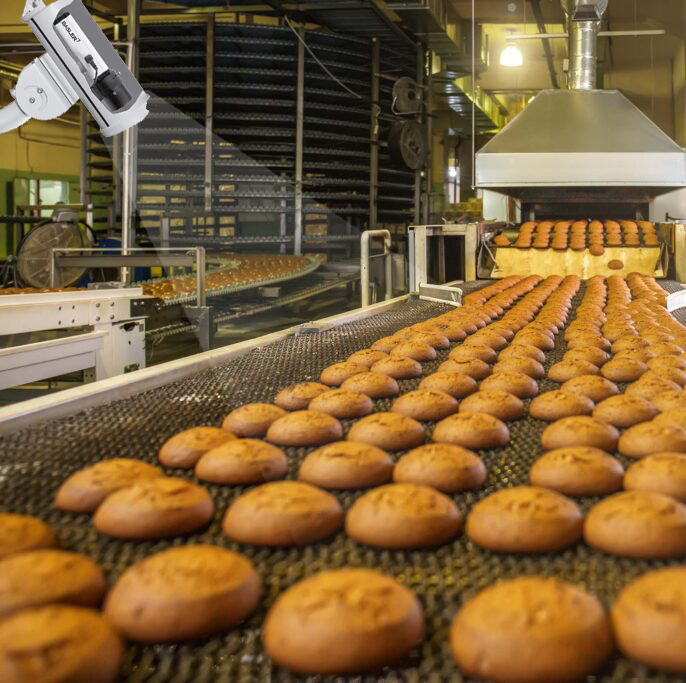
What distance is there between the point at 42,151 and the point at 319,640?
→ 40.3 ft

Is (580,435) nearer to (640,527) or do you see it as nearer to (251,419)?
(640,527)

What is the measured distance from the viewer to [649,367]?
66.3 inches

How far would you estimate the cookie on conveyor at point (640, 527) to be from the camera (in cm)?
79

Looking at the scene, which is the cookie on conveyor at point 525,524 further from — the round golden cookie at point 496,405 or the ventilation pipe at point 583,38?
the ventilation pipe at point 583,38

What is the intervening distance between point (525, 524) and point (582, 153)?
4492mm

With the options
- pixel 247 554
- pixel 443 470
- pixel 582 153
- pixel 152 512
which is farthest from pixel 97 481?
pixel 582 153

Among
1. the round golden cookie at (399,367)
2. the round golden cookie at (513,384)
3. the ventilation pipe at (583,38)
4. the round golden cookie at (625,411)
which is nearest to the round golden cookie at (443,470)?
the round golden cookie at (625,411)

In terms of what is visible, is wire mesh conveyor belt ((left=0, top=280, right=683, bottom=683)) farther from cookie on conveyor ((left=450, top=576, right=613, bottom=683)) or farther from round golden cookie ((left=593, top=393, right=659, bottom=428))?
round golden cookie ((left=593, top=393, right=659, bottom=428))

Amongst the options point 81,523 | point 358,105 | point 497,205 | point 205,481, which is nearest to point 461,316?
point 205,481

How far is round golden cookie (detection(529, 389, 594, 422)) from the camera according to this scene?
52.8 inches

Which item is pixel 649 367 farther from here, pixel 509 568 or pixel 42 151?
pixel 42 151

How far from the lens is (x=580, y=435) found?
115 centimetres

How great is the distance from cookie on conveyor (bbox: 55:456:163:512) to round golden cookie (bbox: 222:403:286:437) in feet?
0.80

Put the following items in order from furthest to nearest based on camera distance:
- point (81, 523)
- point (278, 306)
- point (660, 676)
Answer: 1. point (278, 306)
2. point (81, 523)
3. point (660, 676)
